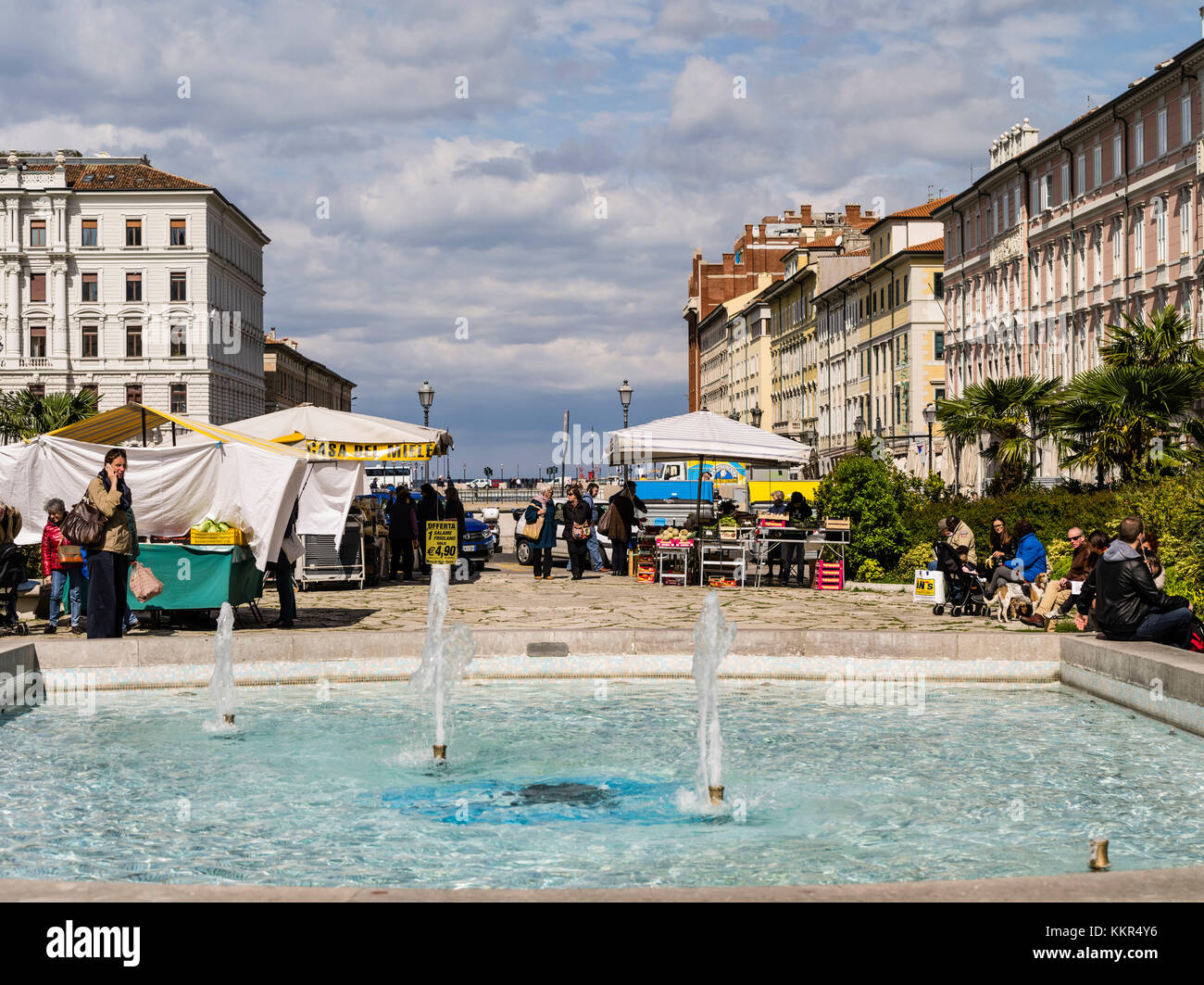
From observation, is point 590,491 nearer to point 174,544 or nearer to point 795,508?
point 795,508

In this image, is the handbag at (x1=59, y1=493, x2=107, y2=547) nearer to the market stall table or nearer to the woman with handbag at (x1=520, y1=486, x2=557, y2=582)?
the market stall table

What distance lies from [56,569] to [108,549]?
118 inches

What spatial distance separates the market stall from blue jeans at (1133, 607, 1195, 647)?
9562 mm

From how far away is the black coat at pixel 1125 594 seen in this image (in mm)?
11797

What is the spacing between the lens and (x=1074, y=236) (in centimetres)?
5103

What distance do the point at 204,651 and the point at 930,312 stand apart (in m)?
63.4

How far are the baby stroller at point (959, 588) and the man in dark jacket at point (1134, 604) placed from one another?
178 inches

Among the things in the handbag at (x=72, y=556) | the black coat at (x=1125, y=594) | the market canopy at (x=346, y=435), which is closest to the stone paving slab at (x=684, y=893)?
the black coat at (x=1125, y=594)

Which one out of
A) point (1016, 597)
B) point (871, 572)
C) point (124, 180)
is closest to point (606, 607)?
point (1016, 597)

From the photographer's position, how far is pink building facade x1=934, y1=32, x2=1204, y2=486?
138 ft

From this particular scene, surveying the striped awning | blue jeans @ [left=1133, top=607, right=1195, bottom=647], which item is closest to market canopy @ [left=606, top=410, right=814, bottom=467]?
the striped awning

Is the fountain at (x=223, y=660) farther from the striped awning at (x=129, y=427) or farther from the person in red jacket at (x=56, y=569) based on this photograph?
the striped awning at (x=129, y=427)
